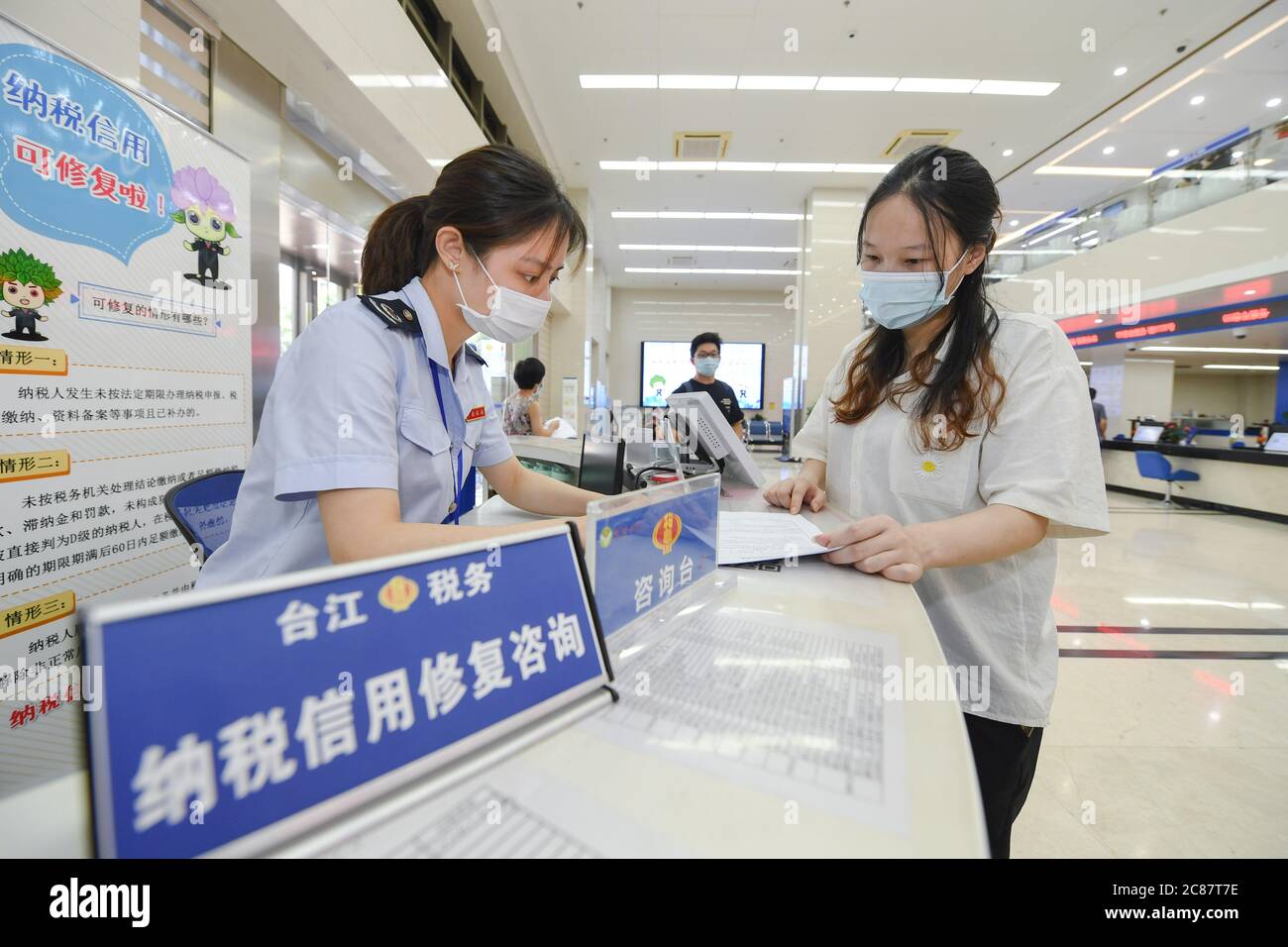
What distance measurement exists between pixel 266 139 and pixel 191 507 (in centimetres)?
239

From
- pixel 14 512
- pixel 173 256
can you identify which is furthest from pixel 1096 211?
pixel 14 512

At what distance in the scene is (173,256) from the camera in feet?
5.82

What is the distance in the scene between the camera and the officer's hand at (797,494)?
4.55 ft

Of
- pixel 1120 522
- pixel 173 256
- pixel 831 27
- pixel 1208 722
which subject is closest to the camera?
pixel 173 256

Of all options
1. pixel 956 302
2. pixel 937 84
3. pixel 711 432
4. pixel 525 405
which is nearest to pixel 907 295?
pixel 956 302

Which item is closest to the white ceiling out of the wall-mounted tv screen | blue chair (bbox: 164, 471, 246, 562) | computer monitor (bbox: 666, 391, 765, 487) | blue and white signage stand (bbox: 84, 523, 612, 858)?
computer monitor (bbox: 666, 391, 765, 487)

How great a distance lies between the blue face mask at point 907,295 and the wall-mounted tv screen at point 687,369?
503 inches

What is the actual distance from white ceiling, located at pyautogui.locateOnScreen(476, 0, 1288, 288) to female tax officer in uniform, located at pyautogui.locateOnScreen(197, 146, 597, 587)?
13.6 ft

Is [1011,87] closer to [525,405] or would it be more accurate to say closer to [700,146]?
[700,146]

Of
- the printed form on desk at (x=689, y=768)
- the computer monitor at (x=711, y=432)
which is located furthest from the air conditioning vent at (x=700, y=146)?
the printed form on desk at (x=689, y=768)

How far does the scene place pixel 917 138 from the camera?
619cm

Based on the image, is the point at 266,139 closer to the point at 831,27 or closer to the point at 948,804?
the point at 948,804

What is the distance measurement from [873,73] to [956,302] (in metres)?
5.11

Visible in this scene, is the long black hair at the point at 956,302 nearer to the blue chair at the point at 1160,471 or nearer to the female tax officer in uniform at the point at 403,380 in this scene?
the female tax officer in uniform at the point at 403,380
